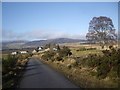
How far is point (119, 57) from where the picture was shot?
21812 mm

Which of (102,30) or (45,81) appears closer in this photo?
(45,81)

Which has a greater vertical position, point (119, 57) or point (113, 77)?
point (119, 57)

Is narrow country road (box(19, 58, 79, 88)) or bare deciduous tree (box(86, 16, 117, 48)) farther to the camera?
bare deciduous tree (box(86, 16, 117, 48))

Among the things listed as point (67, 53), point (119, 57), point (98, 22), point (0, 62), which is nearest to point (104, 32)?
point (98, 22)

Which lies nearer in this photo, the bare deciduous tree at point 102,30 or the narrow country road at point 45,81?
the narrow country road at point 45,81

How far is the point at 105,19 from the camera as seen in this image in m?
65.3

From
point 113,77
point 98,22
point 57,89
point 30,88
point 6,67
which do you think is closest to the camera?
point 57,89

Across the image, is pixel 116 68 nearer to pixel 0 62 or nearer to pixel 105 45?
pixel 0 62

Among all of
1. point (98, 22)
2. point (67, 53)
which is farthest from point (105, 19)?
point (67, 53)

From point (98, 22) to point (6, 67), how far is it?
127 ft

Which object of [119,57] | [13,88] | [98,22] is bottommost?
[13,88]

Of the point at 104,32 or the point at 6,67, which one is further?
the point at 104,32

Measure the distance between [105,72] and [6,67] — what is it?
13708mm

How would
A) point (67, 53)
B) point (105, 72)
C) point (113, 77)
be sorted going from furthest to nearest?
point (67, 53), point (105, 72), point (113, 77)
